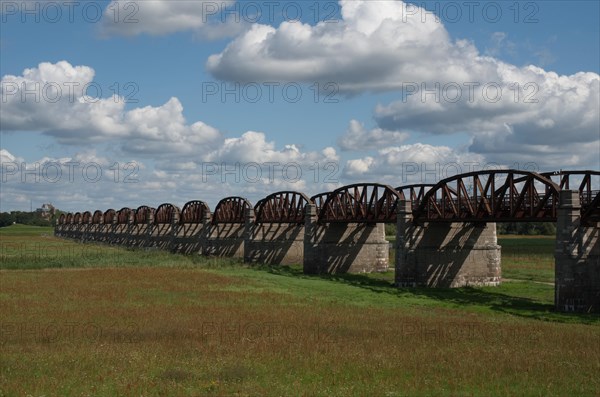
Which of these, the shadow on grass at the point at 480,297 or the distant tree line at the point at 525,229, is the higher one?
the distant tree line at the point at 525,229

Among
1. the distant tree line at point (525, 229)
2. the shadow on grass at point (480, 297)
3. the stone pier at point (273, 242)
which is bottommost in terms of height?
the shadow on grass at point (480, 297)

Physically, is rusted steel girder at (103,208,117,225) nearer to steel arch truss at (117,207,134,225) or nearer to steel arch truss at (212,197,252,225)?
steel arch truss at (117,207,134,225)

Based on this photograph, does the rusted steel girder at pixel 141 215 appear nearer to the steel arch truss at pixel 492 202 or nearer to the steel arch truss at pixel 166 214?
the steel arch truss at pixel 166 214

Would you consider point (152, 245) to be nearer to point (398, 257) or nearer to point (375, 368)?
point (398, 257)

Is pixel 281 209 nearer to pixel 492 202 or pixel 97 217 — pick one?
pixel 492 202

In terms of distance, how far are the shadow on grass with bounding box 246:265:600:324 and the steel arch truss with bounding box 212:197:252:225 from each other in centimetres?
3332

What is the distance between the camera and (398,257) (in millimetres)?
52000

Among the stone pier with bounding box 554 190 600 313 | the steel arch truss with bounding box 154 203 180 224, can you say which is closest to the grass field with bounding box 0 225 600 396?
the stone pier with bounding box 554 190 600 313

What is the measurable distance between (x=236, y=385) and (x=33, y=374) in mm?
5726

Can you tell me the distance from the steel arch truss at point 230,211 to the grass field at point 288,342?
45577 millimetres

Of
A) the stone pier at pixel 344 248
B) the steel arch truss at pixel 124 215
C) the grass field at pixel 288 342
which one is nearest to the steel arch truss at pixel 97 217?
the steel arch truss at pixel 124 215

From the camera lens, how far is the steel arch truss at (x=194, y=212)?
350 ft

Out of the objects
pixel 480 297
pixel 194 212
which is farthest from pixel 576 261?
pixel 194 212

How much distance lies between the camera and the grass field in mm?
17391
